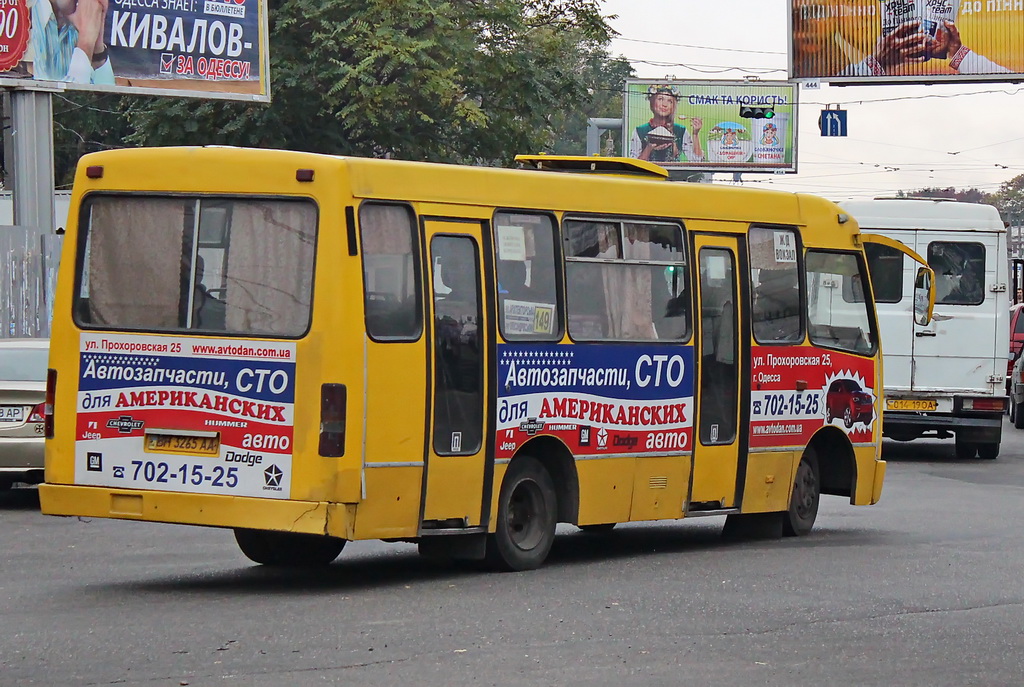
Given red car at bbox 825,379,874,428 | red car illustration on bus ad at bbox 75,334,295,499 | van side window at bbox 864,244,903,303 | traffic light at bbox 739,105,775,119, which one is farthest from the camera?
traffic light at bbox 739,105,775,119

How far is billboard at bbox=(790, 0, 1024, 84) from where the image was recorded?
131 ft

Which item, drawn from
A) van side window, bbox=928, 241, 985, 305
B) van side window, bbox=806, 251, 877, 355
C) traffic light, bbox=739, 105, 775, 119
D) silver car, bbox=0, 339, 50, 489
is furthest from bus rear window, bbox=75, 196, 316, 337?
traffic light, bbox=739, 105, 775, 119

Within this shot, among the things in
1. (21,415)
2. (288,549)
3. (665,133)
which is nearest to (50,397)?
(288,549)

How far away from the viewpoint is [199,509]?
10.4m

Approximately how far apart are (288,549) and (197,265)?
86.3 inches

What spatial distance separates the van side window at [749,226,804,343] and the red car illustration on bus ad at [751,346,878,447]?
0.14m

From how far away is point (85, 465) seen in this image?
10.8m

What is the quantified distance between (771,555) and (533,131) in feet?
80.1

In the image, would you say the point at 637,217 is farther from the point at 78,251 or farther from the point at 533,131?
the point at 533,131

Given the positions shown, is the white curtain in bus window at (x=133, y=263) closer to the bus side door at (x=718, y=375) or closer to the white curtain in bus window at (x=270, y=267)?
the white curtain in bus window at (x=270, y=267)

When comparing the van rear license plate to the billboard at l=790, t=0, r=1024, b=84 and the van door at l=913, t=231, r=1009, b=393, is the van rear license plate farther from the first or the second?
the billboard at l=790, t=0, r=1024, b=84

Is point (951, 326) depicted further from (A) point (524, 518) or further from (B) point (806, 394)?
(A) point (524, 518)

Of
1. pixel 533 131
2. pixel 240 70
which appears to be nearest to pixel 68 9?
pixel 240 70

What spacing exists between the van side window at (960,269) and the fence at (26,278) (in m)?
11.9
